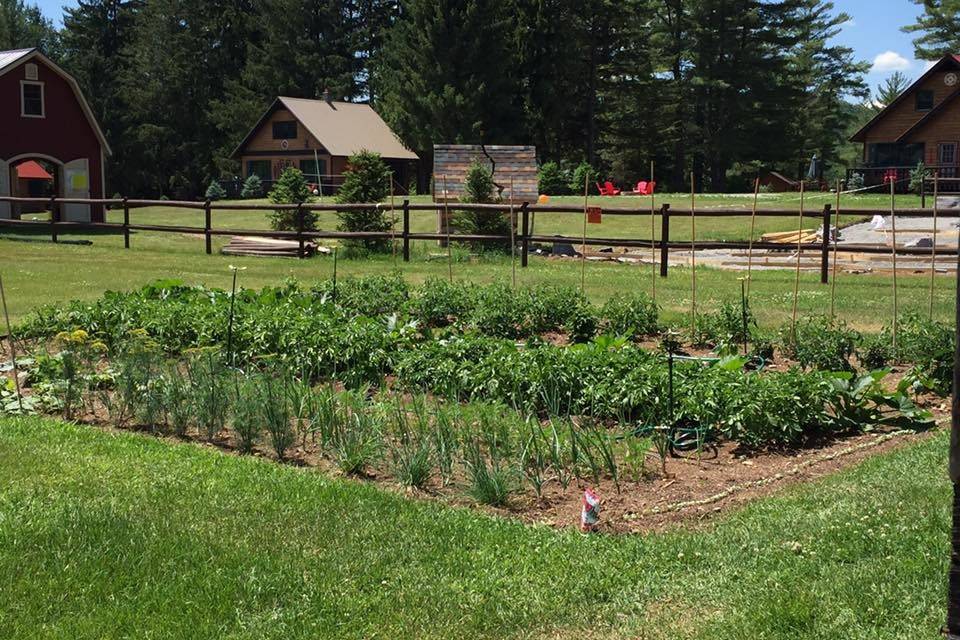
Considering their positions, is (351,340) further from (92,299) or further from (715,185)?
(715,185)

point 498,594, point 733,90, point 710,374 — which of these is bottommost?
point 498,594

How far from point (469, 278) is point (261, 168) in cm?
4431

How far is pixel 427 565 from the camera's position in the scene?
15.4 ft

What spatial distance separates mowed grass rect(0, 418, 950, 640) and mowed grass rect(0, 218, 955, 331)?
651 cm

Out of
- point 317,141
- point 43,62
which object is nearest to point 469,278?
point 43,62

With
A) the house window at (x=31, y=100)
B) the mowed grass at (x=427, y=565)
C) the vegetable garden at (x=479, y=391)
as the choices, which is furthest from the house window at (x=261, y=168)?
the mowed grass at (x=427, y=565)

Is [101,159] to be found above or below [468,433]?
above

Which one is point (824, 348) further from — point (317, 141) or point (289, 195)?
point (317, 141)

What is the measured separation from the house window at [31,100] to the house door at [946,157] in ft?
120

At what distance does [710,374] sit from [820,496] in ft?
6.10

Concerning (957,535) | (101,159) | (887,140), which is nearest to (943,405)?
(957,535)

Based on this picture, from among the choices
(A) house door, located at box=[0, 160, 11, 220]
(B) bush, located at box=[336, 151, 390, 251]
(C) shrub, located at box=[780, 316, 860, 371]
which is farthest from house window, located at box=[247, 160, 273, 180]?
(C) shrub, located at box=[780, 316, 860, 371]

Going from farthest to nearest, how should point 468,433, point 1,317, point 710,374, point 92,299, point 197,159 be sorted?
point 197,159, point 92,299, point 1,317, point 710,374, point 468,433

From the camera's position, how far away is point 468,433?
6.17 m
